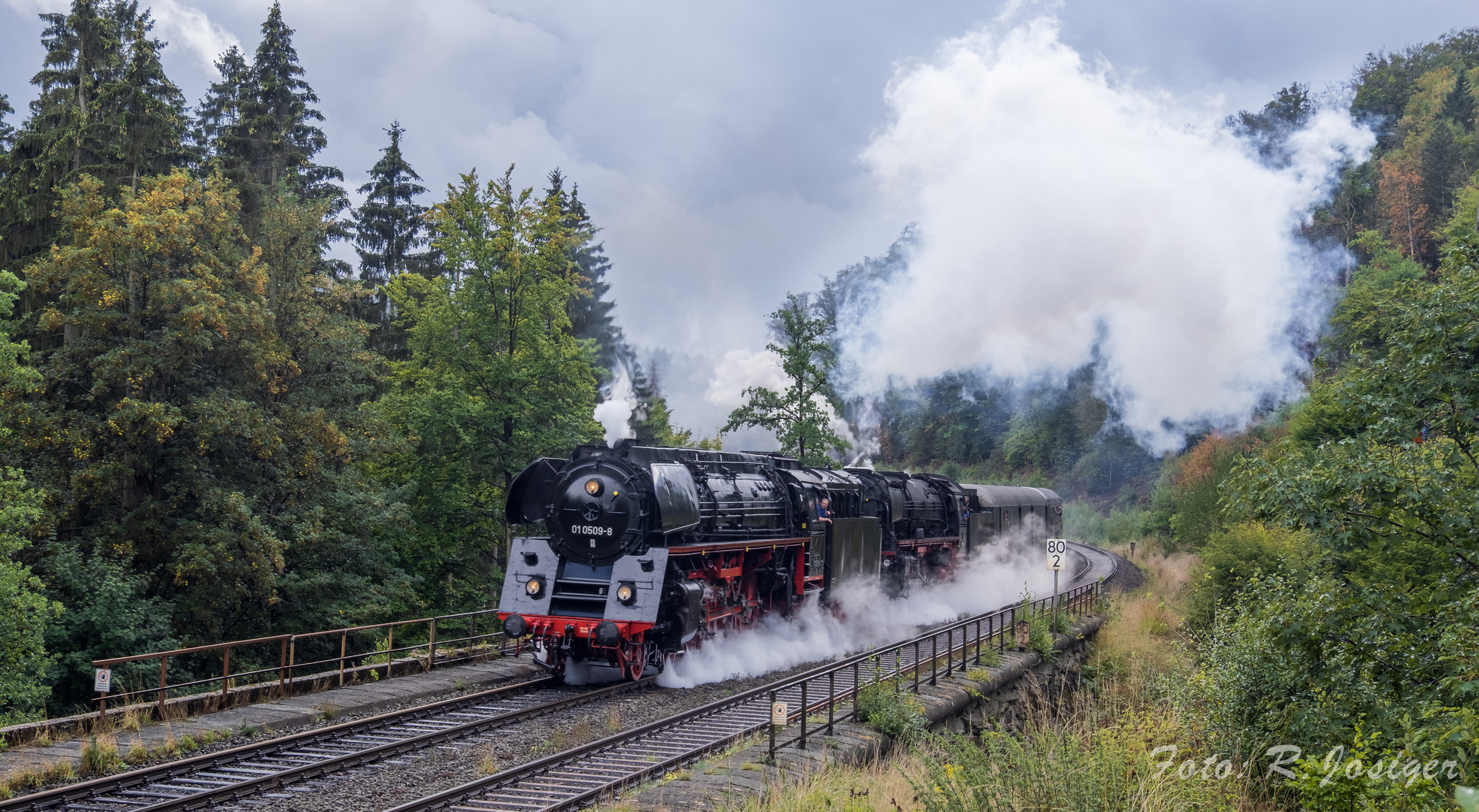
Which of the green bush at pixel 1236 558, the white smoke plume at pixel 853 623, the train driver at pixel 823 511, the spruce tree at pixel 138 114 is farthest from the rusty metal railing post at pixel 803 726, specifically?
the spruce tree at pixel 138 114

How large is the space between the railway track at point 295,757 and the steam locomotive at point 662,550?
106cm

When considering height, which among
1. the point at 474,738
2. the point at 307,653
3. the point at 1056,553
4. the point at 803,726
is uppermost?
the point at 1056,553

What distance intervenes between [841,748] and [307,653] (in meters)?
16.9

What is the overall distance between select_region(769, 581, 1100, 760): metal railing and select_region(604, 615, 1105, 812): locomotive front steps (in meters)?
0.22

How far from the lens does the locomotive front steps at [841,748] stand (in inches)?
319

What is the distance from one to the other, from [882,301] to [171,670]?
34416 millimetres

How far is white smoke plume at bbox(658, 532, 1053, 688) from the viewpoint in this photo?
51.0 ft

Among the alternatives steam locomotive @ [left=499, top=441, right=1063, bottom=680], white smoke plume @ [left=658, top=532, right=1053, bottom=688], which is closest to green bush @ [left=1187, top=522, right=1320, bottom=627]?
white smoke plume @ [left=658, top=532, right=1053, bottom=688]

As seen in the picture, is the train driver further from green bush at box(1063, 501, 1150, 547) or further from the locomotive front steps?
green bush at box(1063, 501, 1150, 547)

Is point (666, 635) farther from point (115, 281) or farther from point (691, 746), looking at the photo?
point (115, 281)

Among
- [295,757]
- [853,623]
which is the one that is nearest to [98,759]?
[295,757]

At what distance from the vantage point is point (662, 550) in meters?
13.7

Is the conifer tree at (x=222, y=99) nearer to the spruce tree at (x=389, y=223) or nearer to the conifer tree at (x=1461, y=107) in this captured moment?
the spruce tree at (x=389, y=223)

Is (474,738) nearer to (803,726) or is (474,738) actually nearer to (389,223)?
(803,726)
